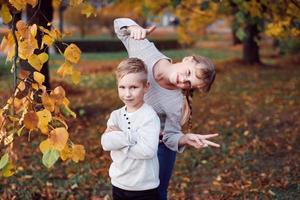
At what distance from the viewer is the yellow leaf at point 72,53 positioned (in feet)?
9.21

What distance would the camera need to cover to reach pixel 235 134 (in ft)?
25.2

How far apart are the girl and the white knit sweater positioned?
0.21 metres

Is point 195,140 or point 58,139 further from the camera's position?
point 195,140

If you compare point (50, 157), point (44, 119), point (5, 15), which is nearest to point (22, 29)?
point (5, 15)

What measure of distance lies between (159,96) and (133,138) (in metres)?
0.37

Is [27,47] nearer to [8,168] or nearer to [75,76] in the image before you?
[75,76]

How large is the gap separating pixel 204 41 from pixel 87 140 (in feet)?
94.5

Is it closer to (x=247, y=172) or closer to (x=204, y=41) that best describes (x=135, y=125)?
(x=247, y=172)

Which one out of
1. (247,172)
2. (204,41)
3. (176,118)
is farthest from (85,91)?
(204,41)

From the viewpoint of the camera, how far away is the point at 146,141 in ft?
9.01

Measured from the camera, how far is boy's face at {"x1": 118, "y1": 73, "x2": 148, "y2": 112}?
2789mm

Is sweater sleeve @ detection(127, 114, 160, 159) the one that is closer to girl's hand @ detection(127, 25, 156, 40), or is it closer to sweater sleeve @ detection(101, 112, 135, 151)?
sweater sleeve @ detection(101, 112, 135, 151)

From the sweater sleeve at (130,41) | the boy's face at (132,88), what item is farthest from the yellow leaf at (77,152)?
the sweater sleeve at (130,41)

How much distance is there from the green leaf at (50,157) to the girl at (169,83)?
77 cm
